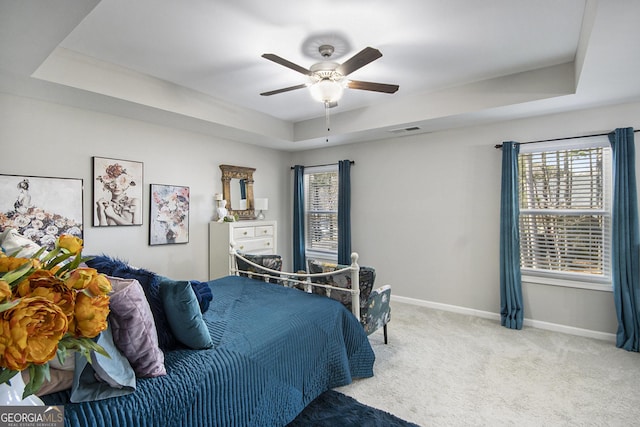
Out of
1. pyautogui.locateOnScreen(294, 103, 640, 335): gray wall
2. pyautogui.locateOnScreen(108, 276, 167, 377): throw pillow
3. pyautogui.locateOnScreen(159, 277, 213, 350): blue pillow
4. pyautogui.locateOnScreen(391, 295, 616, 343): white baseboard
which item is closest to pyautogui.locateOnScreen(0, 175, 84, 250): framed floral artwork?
pyautogui.locateOnScreen(159, 277, 213, 350): blue pillow

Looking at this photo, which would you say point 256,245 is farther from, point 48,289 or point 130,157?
point 48,289

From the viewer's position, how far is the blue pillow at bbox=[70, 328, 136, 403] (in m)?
1.26

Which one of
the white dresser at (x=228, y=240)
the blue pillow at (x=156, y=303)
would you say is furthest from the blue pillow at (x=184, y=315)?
the white dresser at (x=228, y=240)

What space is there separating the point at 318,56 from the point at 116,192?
2.62 m

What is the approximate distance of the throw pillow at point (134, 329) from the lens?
138cm

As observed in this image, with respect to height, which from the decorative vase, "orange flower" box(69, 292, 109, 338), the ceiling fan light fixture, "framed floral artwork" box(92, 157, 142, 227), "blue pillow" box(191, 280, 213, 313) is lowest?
"blue pillow" box(191, 280, 213, 313)

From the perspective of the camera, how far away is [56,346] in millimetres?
688

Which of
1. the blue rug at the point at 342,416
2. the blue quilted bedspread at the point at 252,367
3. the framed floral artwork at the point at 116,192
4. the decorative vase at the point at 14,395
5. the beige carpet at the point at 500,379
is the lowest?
the beige carpet at the point at 500,379

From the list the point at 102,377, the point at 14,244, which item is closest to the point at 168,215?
the point at 14,244

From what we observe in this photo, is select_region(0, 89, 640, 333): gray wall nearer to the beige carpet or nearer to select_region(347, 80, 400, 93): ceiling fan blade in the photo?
the beige carpet

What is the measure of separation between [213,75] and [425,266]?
11.6 feet

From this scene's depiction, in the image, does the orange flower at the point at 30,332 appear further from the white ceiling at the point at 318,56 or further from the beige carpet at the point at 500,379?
the beige carpet at the point at 500,379

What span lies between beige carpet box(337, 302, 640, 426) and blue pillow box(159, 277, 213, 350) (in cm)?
127

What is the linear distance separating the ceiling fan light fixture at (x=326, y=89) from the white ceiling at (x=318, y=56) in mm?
328
